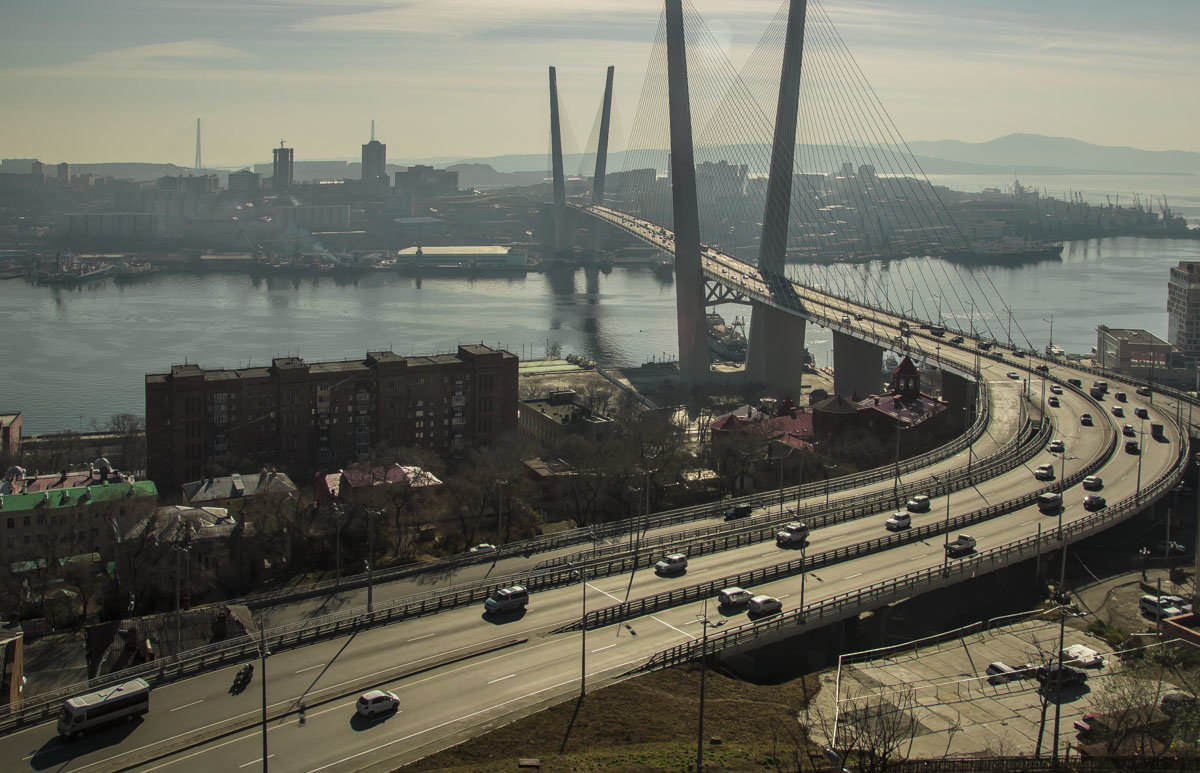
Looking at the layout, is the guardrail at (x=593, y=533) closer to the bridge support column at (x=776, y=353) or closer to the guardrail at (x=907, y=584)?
the guardrail at (x=907, y=584)

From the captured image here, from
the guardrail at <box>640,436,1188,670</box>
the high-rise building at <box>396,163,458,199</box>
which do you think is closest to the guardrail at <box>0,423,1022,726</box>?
the guardrail at <box>640,436,1188,670</box>

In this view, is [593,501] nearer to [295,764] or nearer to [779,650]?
[779,650]

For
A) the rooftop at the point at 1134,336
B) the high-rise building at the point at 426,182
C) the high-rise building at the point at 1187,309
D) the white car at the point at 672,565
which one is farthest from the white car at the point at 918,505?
the high-rise building at the point at 426,182

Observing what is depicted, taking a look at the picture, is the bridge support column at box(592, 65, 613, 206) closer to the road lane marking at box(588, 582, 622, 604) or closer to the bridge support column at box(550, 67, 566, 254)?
the bridge support column at box(550, 67, 566, 254)

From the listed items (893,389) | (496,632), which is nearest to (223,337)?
(893,389)

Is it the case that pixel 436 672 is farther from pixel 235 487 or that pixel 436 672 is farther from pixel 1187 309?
pixel 1187 309
